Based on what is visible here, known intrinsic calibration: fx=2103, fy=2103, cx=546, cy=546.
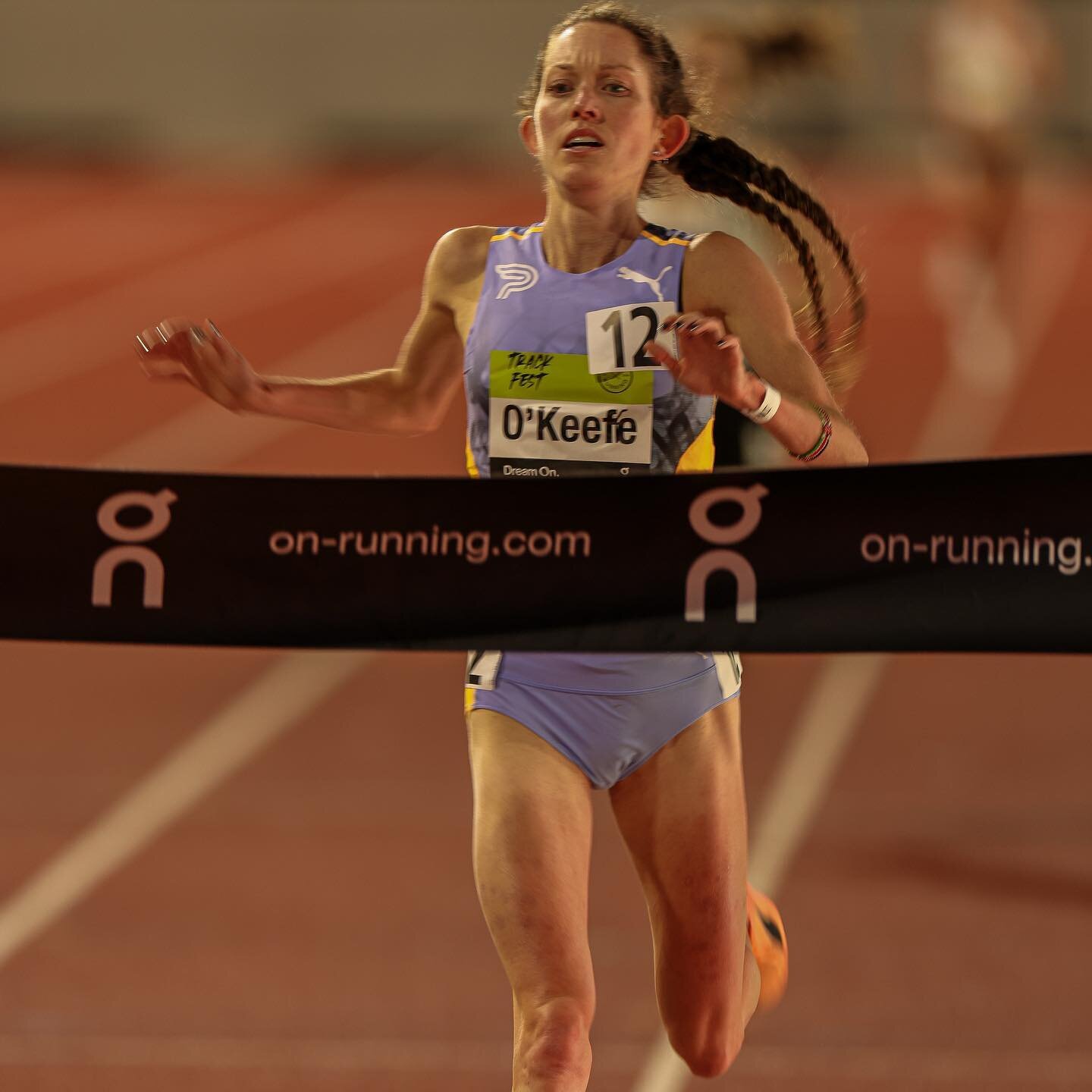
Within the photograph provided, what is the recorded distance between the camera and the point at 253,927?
19.5ft

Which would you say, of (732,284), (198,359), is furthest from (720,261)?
(198,359)

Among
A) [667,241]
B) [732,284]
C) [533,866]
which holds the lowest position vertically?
[533,866]

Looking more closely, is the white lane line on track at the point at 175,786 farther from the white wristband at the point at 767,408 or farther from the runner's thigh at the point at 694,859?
the white wristband at the point at 767,408

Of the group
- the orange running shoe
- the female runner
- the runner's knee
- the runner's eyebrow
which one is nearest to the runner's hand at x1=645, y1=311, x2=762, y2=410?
the female runner

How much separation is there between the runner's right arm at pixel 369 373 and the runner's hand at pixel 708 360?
1.96ft

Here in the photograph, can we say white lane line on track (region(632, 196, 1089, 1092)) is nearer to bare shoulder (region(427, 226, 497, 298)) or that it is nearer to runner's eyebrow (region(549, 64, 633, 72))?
bare shoulder (region(427, 226, 497, 298))

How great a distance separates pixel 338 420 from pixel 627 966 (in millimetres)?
2677

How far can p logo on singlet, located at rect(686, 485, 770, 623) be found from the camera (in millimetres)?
3010

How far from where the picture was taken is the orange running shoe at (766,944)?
3641 millimetres

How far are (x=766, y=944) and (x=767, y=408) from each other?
118cm

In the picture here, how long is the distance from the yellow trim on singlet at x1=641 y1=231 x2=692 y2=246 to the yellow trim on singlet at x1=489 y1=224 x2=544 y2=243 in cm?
18

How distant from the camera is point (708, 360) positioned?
2775 millimetres

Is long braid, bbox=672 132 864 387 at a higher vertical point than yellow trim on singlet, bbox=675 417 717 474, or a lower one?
higher

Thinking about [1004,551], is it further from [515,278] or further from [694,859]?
[515,278]
